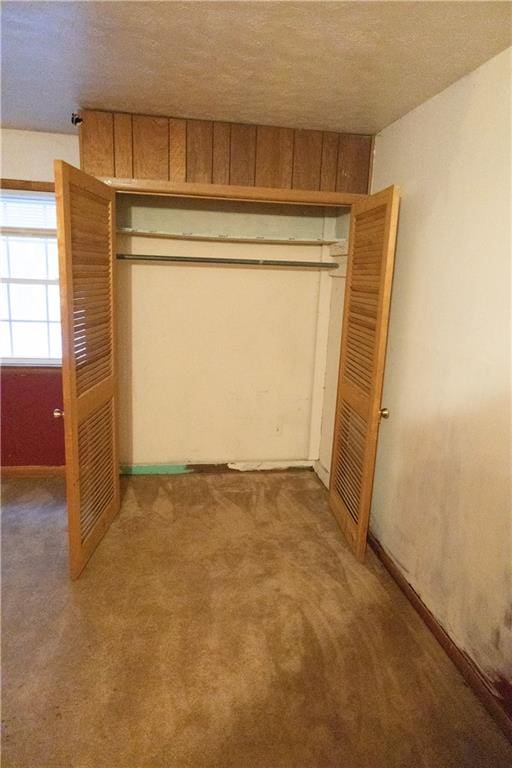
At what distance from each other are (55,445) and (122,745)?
7.28 ft

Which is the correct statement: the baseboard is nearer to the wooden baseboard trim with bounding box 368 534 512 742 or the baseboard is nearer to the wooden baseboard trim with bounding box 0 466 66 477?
the wooden baseboard trim with bounding box 0 466 66 477

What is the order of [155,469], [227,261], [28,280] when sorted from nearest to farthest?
[227,261] → [28,280] → [155,469]

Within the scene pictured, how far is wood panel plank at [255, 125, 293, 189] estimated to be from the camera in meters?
2.60

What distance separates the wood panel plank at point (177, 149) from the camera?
2.51 m

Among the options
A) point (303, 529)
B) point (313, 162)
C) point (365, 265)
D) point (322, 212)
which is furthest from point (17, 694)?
point (322, 212)

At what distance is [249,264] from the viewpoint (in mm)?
3240

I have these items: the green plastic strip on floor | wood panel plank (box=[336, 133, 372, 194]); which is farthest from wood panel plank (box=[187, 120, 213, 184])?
the green plastic strip on floor

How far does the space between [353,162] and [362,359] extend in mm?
1150

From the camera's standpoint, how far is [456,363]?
1.91 metres

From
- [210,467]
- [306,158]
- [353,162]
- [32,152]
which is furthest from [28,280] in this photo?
[353,162]

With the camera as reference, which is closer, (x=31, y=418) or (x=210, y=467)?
(x=31, y=418)

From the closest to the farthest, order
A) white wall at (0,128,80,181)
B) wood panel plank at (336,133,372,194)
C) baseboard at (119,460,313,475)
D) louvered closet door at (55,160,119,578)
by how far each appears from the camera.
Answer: louvered closet door at (55,160,119,578), wood panel plank at (336,133,372,194), white wall at (0,128,80,181), baseboard at (119,460,313,475)

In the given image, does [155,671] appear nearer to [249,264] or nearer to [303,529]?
[303,529]

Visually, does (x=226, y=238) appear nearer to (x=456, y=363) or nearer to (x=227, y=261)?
(x=227, y=261)
